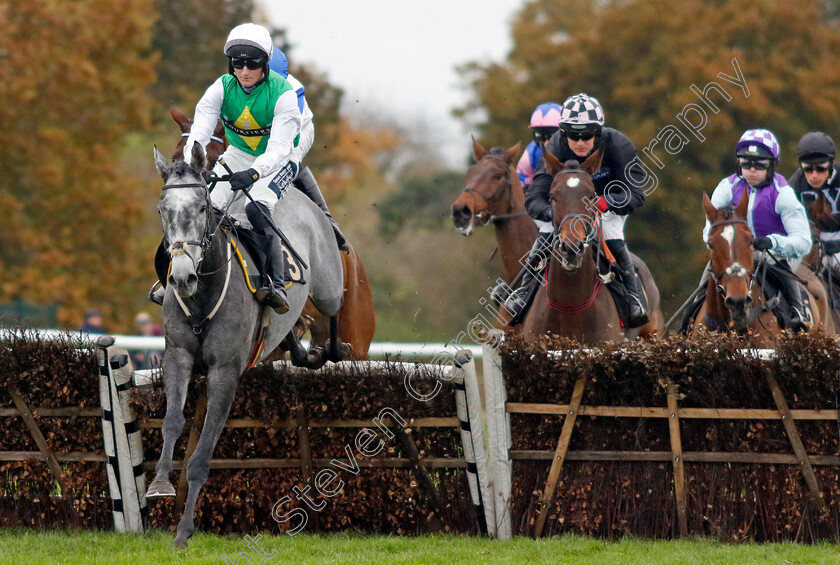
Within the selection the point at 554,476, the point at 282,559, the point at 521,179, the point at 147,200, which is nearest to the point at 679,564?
the point at 554,476

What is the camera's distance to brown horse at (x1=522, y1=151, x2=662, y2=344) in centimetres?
708

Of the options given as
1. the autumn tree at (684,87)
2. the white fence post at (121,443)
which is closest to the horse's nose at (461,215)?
the white fence post at (121,443)

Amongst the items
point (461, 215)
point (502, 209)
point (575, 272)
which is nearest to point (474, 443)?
point (575, 272)

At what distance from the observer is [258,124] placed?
7.11m

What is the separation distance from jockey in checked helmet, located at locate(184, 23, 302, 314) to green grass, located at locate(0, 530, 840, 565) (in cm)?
141

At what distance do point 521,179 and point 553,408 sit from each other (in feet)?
14.5

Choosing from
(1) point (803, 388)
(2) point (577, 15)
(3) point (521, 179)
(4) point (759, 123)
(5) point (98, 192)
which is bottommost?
(1) point (803, 388)

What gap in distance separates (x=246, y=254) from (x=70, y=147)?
44.3 ft

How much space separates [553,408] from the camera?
6.66 metres

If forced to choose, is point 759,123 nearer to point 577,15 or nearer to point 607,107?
point 607,107

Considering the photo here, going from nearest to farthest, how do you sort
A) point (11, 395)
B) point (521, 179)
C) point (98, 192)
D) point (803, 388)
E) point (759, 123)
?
point (803, 388) → point (11, 395) → point (521, 179) → point (98, 192) → point (759, 123)

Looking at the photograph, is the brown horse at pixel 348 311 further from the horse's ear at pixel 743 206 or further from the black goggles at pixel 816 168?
the black goggles at pixel 816 168

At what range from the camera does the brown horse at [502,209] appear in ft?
32.3

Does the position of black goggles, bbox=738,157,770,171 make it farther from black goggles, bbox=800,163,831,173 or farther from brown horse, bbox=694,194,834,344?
black goggles, bbox=800,163,831,173
